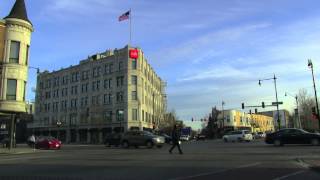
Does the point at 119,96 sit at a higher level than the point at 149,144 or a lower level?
higher

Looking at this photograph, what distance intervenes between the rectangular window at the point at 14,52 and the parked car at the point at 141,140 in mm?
13339

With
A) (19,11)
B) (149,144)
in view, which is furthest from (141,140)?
(19,11)

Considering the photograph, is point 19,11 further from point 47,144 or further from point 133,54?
point 133,54

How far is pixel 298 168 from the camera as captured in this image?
17.2 m

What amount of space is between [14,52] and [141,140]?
15614 millimetres

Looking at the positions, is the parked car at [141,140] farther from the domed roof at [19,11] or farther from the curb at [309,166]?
the curb at [309,166]

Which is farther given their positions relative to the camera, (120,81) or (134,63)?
(120,81)

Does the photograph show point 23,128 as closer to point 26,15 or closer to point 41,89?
point 41,89

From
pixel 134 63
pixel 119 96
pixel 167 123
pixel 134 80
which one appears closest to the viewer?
pixel 134 80

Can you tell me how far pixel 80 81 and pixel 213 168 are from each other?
91533mm

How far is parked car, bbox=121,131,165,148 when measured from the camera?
4219cm

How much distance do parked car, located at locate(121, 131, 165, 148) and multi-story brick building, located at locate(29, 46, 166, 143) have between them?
41.9 metres

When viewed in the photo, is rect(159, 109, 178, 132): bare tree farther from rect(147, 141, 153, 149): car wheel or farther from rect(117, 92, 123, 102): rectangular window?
rect(147, 141, 153, 149): car wheel

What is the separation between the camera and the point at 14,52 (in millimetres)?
45125
